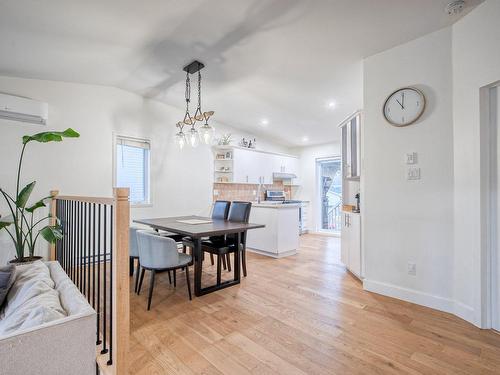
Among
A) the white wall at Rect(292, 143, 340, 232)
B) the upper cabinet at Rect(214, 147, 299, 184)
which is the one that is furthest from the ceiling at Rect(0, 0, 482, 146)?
the white wall at Rect(292, 143, 340, 232)

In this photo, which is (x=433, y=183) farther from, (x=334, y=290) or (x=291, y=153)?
(x=291, y=153)

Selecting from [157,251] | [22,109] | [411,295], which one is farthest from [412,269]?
[22,109]

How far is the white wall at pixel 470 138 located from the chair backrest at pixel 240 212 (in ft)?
7.39

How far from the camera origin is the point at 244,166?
5523 millimetres

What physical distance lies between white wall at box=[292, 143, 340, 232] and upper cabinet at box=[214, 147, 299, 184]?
3.28 feet

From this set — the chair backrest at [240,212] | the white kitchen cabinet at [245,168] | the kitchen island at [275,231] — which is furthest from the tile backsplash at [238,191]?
the chair backrest at [240,212]

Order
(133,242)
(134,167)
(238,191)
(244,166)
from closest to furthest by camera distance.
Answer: (133,242)
(134,167)
(244,166)
(238,191)

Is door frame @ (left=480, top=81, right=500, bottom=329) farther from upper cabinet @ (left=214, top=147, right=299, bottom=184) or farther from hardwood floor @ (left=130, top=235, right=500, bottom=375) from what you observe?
upper cabinet @ (left=214, top=147, right=299, bottom=184)

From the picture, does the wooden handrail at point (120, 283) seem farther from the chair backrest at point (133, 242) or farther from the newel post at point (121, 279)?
the chair backrest at point (133, 242)

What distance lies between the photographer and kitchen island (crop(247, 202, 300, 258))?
171 inches

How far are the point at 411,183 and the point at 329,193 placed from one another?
4188mm

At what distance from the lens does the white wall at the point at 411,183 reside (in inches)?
96.0

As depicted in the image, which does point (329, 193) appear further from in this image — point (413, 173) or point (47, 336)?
point (47, 336)

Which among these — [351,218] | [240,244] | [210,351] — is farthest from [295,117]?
[210,351]
